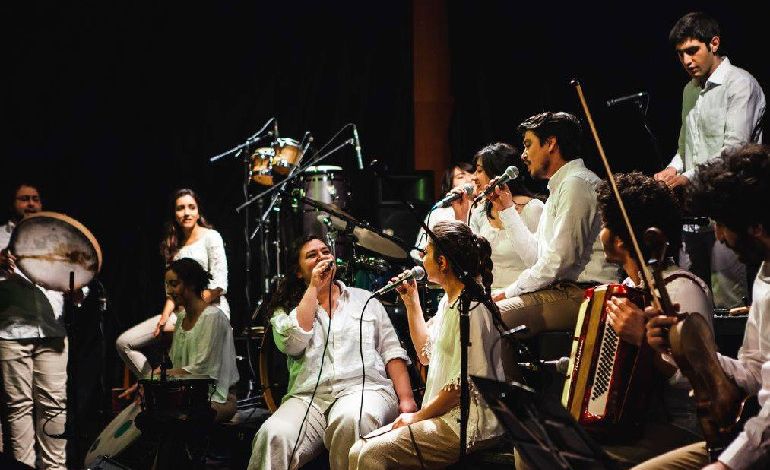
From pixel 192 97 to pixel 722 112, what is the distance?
230 inches

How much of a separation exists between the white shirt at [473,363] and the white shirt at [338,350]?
108 centimetres

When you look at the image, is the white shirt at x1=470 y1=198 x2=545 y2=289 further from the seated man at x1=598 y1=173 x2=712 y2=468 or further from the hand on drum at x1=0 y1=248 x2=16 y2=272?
the hand on drum at x1=0 y1=248 x2=16 y2=272

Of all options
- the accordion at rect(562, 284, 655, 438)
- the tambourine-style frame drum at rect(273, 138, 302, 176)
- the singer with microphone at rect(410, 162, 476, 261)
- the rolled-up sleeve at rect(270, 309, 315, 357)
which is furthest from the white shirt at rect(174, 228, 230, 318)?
the accordion at rect(562, 284, 655, 438)

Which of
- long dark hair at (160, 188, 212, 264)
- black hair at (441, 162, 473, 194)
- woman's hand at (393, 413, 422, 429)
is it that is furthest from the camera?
long dark hair at (160, 188, 212, 264)

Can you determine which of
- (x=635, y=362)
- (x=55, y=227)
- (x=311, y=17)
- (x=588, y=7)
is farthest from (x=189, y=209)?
(x=635, y=362)

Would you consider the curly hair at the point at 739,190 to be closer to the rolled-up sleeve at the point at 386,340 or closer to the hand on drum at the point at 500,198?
the hand on drum at the point at 500,198

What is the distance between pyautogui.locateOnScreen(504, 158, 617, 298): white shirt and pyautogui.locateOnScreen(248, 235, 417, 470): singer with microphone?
0.95 metres

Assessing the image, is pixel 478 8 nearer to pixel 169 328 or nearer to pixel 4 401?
pixel 169 328

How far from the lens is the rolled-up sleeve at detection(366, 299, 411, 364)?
5.50 meters

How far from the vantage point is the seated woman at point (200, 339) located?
20.2 feet

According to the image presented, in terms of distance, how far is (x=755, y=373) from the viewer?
9.66 feet

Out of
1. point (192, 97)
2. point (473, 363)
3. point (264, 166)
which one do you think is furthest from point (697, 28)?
point (192, 97)

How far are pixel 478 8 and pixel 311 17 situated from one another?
1.92m

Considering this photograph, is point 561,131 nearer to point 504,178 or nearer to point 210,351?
point 504,178
